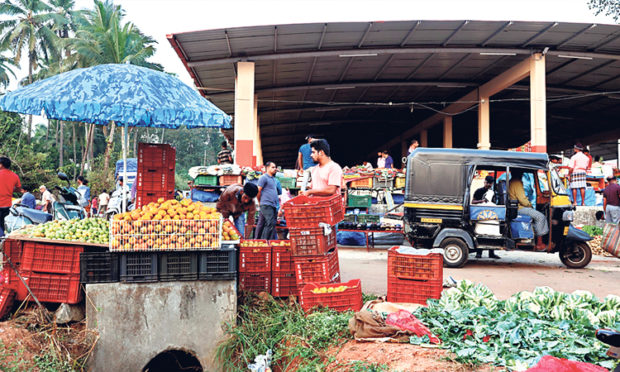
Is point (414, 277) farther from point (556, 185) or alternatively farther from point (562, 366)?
point (556, 185)

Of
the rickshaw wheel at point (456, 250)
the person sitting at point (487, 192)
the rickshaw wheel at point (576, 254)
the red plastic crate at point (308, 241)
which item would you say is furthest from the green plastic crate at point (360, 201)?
the red plastic crate at point (308, 241)

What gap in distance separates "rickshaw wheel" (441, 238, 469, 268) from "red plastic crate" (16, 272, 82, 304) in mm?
7054

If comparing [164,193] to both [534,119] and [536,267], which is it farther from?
[534,119]

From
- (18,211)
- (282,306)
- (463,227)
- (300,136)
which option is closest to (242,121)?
(18,211)

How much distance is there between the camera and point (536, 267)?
10523 mm

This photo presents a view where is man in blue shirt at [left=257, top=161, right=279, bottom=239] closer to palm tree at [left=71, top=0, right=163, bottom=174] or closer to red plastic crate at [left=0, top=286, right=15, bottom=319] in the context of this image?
red plastic crate at [left=0, top=286, right=15, bottom=319]

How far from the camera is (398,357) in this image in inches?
169

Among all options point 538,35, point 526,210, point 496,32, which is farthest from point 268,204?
point 538,35

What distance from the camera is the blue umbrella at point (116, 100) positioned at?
19.1 ft

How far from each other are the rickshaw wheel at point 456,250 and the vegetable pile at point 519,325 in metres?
4.46

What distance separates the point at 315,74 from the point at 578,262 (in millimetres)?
13054

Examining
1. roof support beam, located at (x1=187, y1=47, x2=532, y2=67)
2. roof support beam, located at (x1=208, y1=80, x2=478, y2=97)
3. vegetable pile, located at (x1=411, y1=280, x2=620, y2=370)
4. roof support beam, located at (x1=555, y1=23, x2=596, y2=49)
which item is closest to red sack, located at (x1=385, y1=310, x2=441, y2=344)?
vegetable pile, located at (x1=411, y1=280, x2=620, y2=370)

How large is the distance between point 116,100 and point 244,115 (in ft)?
37.6

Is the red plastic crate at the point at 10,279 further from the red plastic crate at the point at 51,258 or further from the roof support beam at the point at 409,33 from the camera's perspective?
the roof support beam at the point at 409,33
